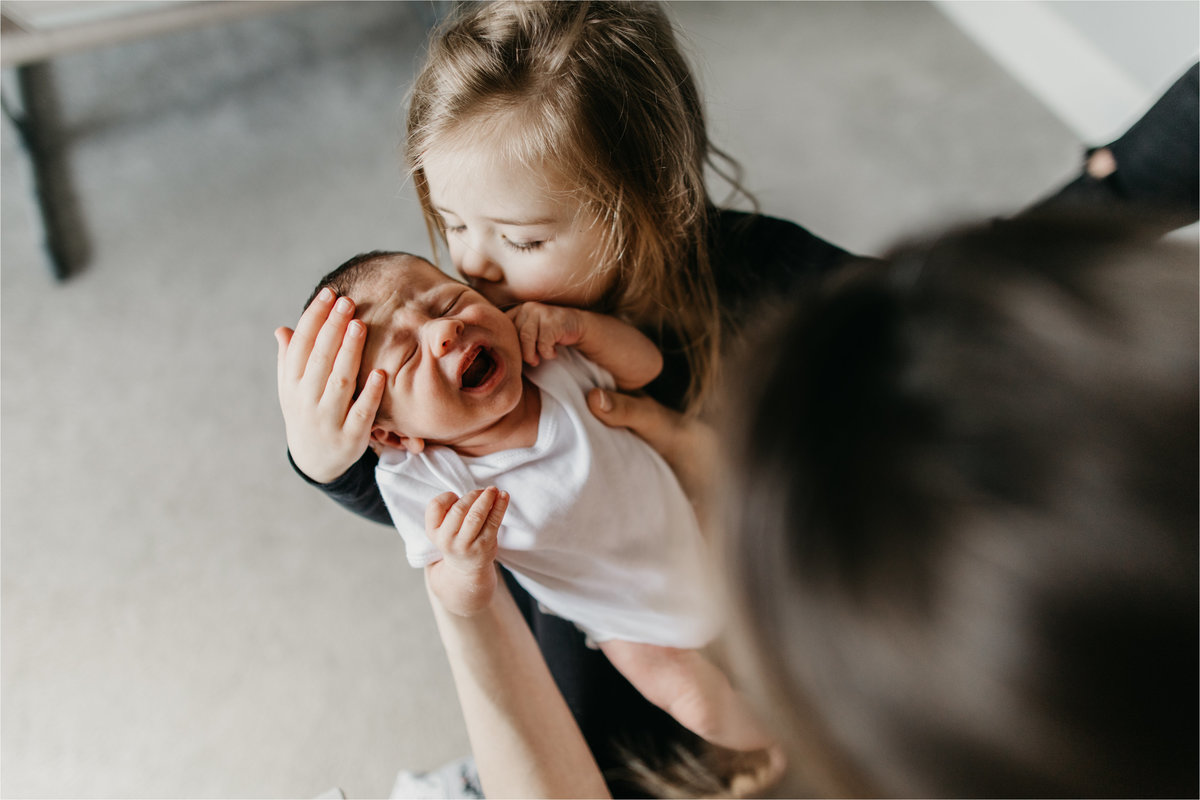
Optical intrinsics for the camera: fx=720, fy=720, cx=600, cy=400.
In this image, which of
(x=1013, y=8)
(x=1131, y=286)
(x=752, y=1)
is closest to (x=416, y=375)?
(x=1131, y=286)

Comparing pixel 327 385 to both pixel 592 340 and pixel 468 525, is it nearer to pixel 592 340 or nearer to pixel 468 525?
pixel 468 525

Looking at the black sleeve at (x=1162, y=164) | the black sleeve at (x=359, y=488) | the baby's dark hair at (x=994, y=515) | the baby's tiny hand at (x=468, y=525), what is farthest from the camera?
the black sleeve at (x=1162, y=164)

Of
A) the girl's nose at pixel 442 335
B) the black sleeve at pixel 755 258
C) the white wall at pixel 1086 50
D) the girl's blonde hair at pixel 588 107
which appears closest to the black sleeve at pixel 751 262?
the black sleeve at pixel 755 258

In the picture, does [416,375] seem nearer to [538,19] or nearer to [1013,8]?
[538,19]

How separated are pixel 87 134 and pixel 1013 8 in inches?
86.8

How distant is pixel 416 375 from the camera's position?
68cm

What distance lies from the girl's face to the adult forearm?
35 cm

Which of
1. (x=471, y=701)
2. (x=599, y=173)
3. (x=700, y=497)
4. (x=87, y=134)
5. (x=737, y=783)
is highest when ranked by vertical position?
(x=87, y=134)

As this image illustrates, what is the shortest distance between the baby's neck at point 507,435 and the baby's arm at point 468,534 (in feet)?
0.35

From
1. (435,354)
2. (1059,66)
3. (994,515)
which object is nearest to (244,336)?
(435,354)

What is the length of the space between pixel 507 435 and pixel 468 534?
0.57 feet

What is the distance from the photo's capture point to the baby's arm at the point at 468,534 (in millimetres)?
638

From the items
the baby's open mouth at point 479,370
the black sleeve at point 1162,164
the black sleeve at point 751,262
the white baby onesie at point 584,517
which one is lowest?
the white baby onesie at point 584,517

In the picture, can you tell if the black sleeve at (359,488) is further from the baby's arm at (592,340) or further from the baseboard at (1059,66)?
the baseboard at (1059,66)
